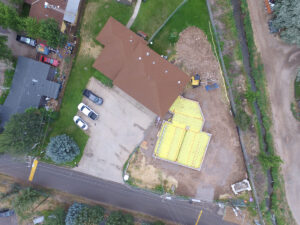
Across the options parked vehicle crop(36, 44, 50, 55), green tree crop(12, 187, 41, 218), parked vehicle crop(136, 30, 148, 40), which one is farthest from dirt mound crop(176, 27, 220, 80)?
green tree crop(12, 187, 41, 218)

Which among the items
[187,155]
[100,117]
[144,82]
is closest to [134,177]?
[187,155]

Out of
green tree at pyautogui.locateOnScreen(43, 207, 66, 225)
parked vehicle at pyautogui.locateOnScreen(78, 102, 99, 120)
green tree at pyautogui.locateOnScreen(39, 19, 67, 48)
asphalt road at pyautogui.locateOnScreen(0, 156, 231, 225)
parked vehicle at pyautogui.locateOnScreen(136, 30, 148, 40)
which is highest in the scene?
parked vehicle at pyautogui.locateOnScreen(136, 30, 148, 40)

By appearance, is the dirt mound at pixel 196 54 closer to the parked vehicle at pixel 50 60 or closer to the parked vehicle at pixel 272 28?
the parked vehicle at pixel 272 28

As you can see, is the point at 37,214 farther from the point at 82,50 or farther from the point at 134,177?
the point at 82,50

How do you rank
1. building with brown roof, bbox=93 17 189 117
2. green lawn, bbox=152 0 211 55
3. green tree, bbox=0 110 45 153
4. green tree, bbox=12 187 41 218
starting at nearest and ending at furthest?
1. green tree, bbox=0 110 45 153
2. green tree, bbox=12 187 41 218
3. building with brown roof, bbox=93 17 189 117
4. green lawn, bbox=152 0 211 55

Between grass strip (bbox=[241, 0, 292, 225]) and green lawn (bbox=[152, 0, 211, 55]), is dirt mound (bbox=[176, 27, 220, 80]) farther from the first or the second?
grass strip (bbox=[241, 0, 292, 225])

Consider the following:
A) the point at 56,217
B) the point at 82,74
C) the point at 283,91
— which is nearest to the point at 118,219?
the point at 56,217

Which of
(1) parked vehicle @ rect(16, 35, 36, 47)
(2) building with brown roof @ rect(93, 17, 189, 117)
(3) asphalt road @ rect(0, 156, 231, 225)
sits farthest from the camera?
(3) asphalt road @ rect(0, 156, 231, 225)

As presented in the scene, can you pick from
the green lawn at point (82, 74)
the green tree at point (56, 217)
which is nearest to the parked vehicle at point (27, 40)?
the green lawn at point (82, 74)
